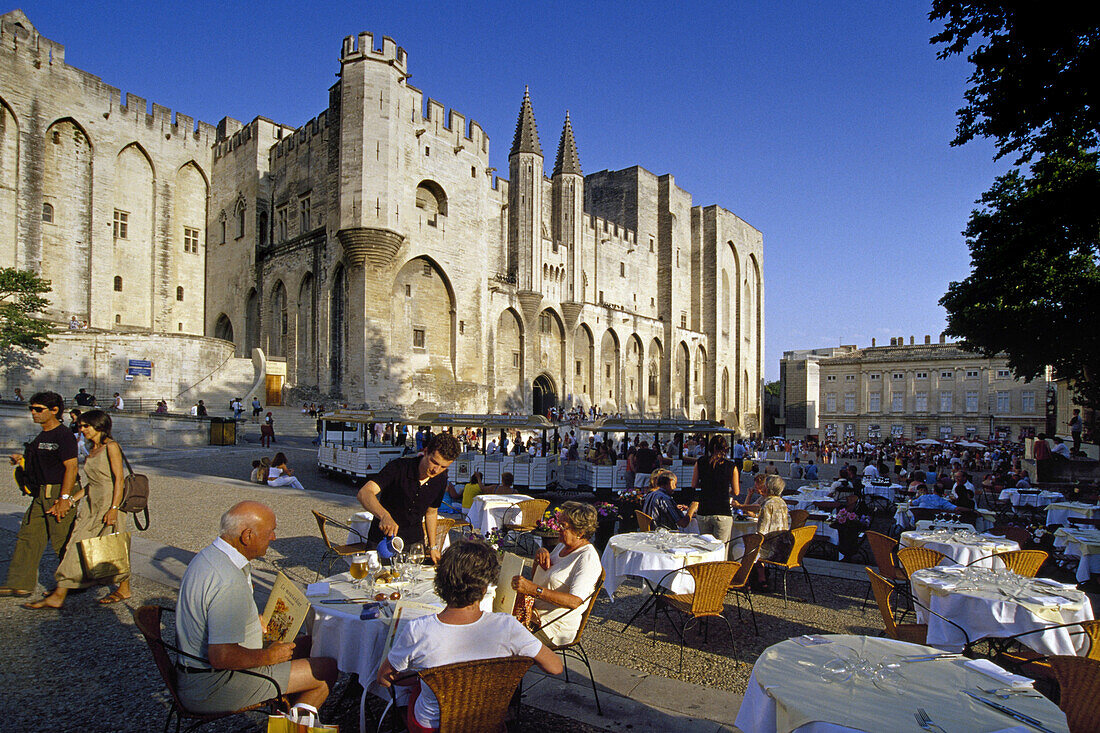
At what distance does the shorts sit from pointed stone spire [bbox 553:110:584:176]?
114 feet

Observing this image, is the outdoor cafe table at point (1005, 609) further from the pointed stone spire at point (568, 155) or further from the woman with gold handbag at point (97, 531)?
the pointed stone spire at point (568, 155)

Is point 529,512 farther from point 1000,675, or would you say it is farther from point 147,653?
point 1000,675

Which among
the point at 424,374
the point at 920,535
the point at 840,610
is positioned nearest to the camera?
the point at 840,610

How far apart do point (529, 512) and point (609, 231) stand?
3332 cm

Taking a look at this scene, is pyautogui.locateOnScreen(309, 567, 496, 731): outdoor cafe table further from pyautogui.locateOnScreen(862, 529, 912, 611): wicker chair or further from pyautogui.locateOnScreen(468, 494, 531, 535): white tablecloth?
pyautogui.locateOnScreen(468, 494, 531, 535): white tablecloth

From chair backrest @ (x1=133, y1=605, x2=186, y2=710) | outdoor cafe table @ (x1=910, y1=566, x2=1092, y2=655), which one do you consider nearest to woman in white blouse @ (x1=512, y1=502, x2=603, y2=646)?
chair backrest @ (x1=133, y1=605, x2=186, y2=710)

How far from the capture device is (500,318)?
103 feet

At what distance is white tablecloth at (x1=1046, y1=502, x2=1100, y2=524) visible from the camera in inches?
377

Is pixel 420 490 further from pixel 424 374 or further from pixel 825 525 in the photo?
pixel 424 374

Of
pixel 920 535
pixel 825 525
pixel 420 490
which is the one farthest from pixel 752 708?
pixel 825 525

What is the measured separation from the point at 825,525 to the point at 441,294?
21.5 m

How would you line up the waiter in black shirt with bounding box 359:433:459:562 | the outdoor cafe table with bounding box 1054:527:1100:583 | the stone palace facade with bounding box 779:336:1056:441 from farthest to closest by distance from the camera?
the stone palace facade with bounding box 779:336:1056:441 < the outdoor cafe table with bounding box 1054:527:1100:583 < the waiter in black shirt with bounding box 359:433:459:562

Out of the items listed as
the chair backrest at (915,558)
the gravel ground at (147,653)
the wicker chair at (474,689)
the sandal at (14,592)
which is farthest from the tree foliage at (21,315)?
the chair backrest at (915,558)

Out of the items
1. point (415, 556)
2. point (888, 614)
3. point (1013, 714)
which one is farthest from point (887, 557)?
point (415, 556)
